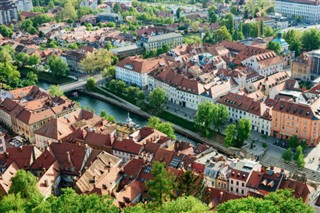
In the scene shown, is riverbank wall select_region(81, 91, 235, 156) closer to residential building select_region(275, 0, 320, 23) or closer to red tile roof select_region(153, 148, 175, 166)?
red tile roof select_region(153, 148, 175, 166)

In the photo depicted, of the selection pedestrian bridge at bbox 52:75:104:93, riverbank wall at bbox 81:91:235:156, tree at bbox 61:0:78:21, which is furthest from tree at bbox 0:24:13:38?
riverbank wall at bbox 81:91:235:156

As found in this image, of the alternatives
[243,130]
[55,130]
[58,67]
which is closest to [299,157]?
[243,130]

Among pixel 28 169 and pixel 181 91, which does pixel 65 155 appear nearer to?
pixel 28 169

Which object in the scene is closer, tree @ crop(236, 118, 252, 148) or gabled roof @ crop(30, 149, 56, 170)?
gabled roof @ crop(30, 149, 56, 170)

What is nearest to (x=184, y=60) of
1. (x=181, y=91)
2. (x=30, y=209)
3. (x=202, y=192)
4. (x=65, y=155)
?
(x=181, y=91)

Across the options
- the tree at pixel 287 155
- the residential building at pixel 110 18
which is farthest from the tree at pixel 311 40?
the residential building at pixel 110 18

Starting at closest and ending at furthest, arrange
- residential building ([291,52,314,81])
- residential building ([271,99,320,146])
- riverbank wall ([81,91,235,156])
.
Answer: residential building ([271,99,320,146]) < riverbank wall ([81,91,235,156]) < residential building ([291,52,314,81])
